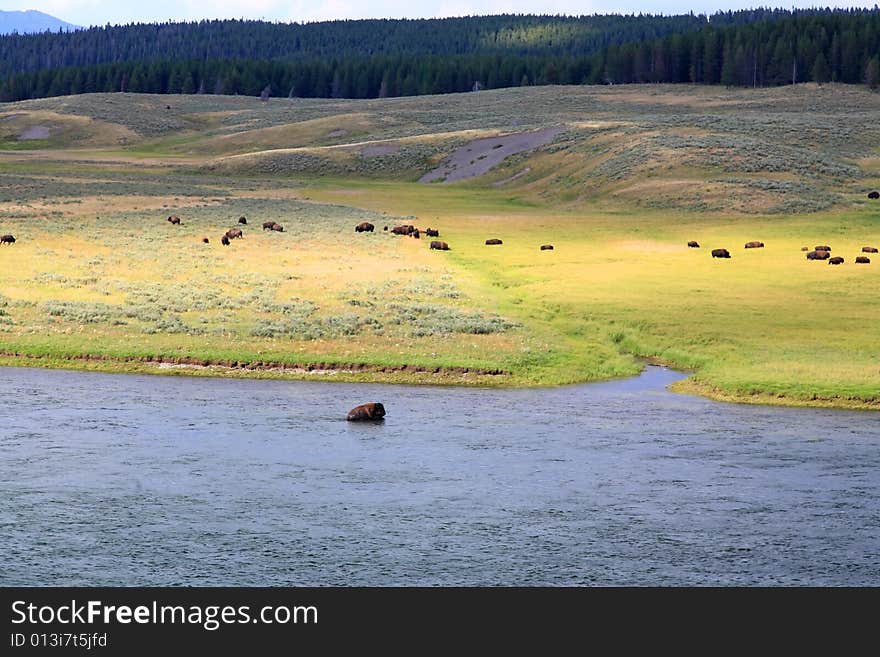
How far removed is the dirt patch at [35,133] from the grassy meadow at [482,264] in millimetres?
42021

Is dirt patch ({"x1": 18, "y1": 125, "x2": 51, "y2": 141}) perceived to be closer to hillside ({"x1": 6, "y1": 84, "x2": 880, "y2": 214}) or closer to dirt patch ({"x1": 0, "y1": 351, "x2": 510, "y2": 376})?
hillside ({"x1": 6, "y1": 84, "x2": 880, "y2": 214})

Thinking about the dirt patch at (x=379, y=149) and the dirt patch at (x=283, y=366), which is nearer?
the dirt patch at (x=283, y=366)

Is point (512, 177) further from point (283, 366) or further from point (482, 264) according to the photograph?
point (283, 366)

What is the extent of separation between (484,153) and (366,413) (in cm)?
9555

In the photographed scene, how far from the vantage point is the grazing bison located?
1324 inches

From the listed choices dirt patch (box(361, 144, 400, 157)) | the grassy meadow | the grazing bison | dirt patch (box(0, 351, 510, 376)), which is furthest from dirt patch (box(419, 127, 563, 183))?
the grazing bison

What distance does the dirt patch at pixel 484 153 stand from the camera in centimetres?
12262

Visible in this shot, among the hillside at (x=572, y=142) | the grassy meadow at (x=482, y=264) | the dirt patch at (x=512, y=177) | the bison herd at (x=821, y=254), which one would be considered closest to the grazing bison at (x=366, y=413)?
the grassy meadow at (x=482, y=264)

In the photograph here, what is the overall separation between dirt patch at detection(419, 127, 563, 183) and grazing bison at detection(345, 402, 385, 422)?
8749cm

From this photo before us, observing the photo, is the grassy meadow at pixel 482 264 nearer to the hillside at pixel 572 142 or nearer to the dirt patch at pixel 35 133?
the hillside at pixel 572 142
